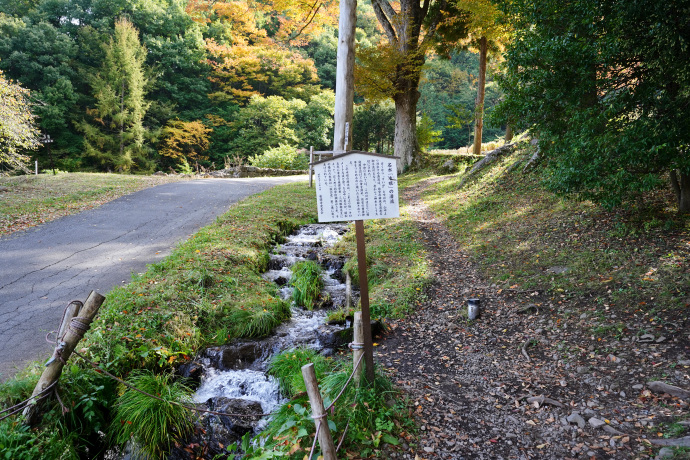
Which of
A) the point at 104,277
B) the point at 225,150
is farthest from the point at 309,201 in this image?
the point at 225,150

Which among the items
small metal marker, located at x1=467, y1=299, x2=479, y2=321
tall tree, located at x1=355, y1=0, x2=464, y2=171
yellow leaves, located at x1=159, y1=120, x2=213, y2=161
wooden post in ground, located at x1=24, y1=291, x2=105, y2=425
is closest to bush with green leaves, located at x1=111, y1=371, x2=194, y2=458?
wooden post in ground, located at x1=24, y1=291, x2=105, y2=425

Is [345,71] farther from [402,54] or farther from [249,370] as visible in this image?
[402,54]

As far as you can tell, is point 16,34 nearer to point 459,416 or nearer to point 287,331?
point 287,331

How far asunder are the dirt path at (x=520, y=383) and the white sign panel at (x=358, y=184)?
1.89m

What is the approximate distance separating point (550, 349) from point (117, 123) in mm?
28329

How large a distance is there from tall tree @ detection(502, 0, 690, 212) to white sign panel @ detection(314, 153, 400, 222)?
10.5 ft

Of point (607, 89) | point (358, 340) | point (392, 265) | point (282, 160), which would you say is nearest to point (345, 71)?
point (392, 265)

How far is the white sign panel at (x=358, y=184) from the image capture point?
3.47 metres

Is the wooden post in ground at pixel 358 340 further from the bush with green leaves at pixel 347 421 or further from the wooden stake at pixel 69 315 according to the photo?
the wooden stake at pixel 69 315

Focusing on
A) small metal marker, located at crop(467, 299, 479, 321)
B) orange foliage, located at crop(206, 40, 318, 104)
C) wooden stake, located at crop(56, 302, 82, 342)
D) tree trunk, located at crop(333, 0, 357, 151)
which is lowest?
small metal marker, located at crop(467, 299, 479, 321)

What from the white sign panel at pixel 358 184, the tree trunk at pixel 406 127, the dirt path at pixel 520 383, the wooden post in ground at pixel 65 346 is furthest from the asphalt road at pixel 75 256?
the tree trunk at pixel 406 127

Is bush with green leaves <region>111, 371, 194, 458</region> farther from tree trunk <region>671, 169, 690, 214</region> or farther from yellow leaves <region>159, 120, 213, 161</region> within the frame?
yellow leaves <region>159, 120, 213, 161</region>

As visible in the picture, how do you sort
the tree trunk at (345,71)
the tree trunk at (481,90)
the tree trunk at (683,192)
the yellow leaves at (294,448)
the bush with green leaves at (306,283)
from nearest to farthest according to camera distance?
the yellow leaves at (294,448)
the tree trunk at (683,192)
the bush with green leaves at (306,283)
the tree trunk at (345,71)
the tree trunk at (481,90)

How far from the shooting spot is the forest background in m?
23.9
